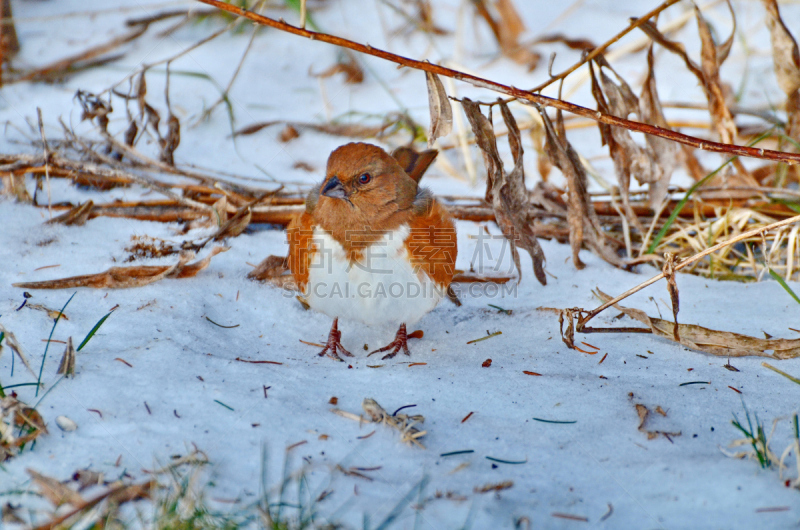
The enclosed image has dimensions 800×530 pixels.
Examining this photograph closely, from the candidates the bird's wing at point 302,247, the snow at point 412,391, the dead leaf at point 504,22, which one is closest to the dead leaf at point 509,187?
the snow at point 412,391

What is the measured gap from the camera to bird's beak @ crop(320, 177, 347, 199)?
2.44 metres

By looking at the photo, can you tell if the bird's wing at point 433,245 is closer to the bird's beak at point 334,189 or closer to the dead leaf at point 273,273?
the bird's beak at point 334,189

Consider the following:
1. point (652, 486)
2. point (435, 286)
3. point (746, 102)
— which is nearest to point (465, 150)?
point (435, 286)

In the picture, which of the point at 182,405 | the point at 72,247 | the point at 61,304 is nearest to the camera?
the point at 182,405

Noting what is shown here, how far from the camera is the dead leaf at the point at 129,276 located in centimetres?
243

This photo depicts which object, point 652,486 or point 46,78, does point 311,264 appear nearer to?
point 652,486

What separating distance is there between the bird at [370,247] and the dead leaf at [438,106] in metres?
0.34

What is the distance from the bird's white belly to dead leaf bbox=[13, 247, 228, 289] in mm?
572

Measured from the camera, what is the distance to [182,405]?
1.75m

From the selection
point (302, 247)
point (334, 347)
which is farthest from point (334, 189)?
point (334, 347)

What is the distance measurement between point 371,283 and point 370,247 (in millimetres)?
142

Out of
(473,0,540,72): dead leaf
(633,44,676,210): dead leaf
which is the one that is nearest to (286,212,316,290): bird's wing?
(633,44,676,210): dead leaf

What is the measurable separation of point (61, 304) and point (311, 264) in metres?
0.94

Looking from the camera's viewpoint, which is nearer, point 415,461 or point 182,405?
point 415,461
